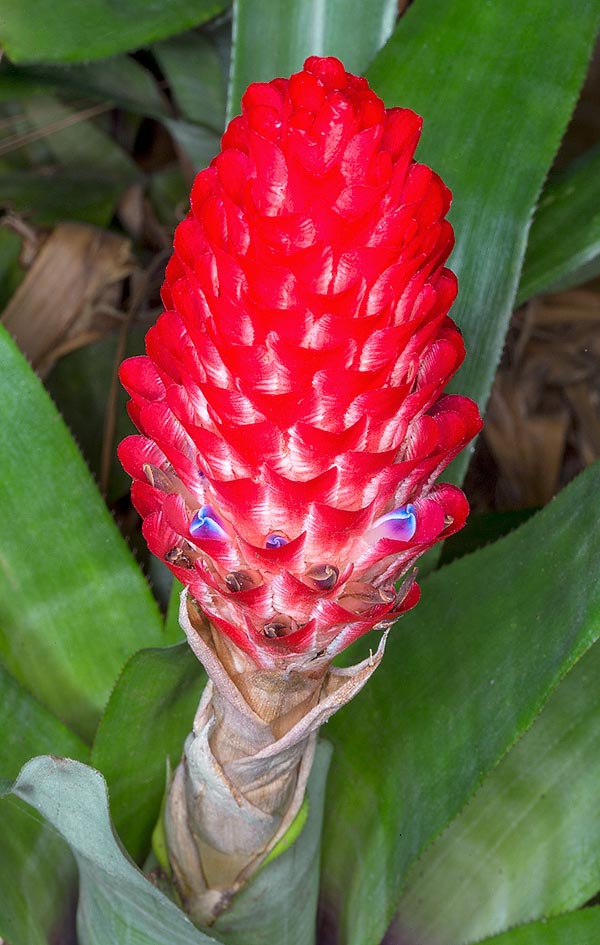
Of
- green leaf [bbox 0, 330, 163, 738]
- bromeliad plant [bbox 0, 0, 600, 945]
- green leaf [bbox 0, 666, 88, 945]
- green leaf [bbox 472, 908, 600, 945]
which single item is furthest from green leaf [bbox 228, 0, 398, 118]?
green leaf [bbox 472, 908, 600, 945]

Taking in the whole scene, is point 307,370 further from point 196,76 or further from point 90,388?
point 196,76

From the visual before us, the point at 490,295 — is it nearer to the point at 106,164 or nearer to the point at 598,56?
the point at 106,164

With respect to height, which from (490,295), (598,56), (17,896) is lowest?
(17,896)

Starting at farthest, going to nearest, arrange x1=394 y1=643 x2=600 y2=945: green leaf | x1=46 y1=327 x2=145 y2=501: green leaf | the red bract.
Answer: x1=46 y1=327 x2=145 y2=501: green leaf < x1=394 y1=643 x2=600 y2=945: green leaf < the red bract

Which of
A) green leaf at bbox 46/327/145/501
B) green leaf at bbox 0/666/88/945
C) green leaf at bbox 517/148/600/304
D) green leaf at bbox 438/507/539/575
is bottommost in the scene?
green leaf at bbox 0/666/88/945

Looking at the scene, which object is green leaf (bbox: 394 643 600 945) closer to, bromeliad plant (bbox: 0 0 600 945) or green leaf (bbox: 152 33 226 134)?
bromeliad plant (bbox: 0 0 600 945)

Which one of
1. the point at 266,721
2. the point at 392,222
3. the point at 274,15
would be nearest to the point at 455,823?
the point at 266,721

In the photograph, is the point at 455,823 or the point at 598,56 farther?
the point at 598,56

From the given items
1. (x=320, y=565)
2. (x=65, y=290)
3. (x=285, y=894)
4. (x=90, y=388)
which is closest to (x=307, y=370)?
(x=320, y=565)
